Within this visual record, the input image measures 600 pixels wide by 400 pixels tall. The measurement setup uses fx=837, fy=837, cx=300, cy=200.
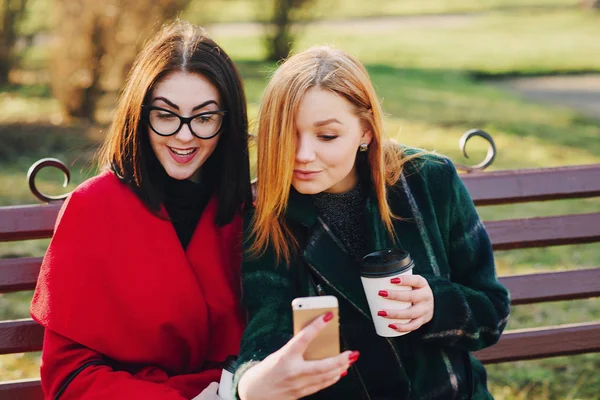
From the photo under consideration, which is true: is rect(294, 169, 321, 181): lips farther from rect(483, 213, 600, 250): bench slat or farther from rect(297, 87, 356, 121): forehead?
rect(483, 213, 600, 250): bench slat

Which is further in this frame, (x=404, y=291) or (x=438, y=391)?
(x=438, y=391)

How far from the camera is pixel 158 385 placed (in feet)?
7.78

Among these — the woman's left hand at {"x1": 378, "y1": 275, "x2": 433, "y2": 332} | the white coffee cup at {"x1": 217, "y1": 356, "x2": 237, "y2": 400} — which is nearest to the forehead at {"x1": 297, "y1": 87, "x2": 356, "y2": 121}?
the woman's left hand at {"x1": 378, "y1": 275, "x2": 433, "y2": 332}

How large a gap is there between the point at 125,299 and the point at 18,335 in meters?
0.54

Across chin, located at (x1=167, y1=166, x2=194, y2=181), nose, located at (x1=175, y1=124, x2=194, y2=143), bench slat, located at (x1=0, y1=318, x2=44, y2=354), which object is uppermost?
nose, located at (x1=175, y1=124, x2=194, y2=143)

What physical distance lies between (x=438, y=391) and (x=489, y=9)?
2276cm

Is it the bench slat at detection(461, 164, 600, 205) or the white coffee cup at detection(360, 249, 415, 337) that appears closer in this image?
the white coffee cup at detection(360, 249, 415, 337)

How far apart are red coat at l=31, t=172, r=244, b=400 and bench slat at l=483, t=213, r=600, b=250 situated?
1.11 meters

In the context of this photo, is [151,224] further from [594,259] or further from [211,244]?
[594,259]

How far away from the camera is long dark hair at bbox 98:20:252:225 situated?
244 cm

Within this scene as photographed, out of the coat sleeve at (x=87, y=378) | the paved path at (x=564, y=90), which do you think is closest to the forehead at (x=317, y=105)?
the coat sleeve at (x=87, y=378)

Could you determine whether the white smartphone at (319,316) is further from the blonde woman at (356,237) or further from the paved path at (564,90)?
the paved path at (564,90)

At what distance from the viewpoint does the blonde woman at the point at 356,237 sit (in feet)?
7.48

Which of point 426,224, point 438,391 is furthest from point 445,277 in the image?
point 438,391
